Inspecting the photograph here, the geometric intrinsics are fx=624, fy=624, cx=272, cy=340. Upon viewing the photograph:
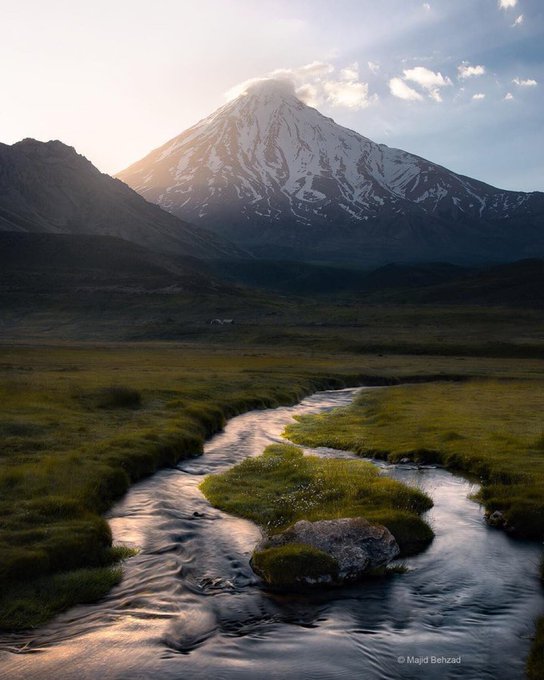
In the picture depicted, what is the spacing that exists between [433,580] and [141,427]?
2645cm

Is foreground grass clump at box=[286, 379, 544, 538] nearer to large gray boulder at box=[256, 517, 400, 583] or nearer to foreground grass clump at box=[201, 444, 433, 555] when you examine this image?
foreground grass clump at box=[201, 444, 433, 555]

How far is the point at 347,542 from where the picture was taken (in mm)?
22188

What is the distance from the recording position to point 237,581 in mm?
20875

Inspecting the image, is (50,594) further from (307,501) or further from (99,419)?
(99,419)

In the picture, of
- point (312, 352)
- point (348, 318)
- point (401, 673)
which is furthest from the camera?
point (348, 318)

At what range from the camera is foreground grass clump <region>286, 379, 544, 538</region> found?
29.7 meters

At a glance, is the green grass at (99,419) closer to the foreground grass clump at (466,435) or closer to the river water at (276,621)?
the river water at (276,621)

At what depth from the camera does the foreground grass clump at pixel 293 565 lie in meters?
20.6

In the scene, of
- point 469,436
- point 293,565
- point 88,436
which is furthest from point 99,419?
point 293,565

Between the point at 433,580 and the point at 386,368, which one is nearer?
the point at 433,580

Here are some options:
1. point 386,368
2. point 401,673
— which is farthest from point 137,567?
point 386,368

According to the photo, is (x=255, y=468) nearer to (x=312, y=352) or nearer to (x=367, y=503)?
(x=367, y=503)

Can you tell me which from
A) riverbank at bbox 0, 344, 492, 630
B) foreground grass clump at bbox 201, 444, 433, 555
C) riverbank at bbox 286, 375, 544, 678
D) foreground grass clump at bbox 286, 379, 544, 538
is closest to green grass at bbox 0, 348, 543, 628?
riverbank at bbox 0, 344, 492, 630

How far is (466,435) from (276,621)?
2813 cm
